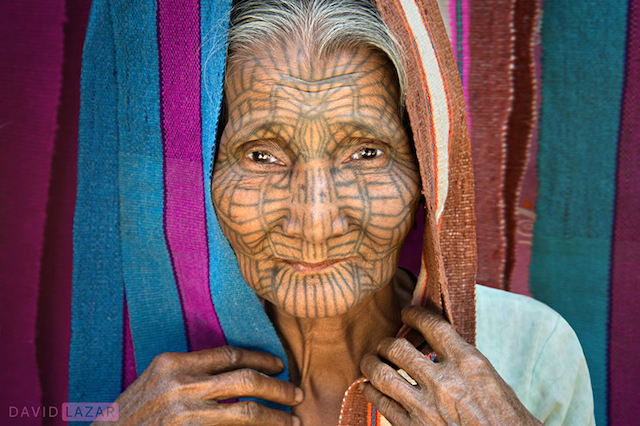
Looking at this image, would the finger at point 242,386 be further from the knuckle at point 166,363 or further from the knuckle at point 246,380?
the knuckle at point 166,363

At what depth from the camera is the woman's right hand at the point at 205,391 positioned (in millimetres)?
1423

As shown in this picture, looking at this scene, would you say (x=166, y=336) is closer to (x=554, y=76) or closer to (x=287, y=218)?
(x=287, y=218)

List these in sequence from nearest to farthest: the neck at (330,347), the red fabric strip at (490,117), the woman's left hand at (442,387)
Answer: the woman's left hand at (442,387) < the neck at (330,347) < the red fabric strip at (490,117)

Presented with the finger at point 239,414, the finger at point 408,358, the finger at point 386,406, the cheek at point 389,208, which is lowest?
the finger at point 239,414

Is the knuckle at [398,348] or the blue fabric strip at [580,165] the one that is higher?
the blue fabric strip at [580,165]

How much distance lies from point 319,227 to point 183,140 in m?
0.45

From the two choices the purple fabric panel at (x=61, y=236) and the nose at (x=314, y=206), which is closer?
the nose at (x=314, y=206)

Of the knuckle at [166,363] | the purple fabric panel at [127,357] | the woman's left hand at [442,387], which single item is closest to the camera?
the woman's left hand at [442,387]

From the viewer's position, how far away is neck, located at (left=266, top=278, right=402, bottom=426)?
165cm

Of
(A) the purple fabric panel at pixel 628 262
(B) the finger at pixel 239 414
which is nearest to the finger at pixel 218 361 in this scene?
(B) the finger at pixel 239 414

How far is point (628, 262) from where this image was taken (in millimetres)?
2031

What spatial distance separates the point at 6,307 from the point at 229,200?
3.89 feet

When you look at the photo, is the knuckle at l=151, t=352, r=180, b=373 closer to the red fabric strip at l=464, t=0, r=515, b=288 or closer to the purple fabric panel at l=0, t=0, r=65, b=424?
the purple fabric panel at l=0, t=0, r=65, b=424

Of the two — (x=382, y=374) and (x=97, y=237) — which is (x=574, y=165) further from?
(x=97, y=237)
